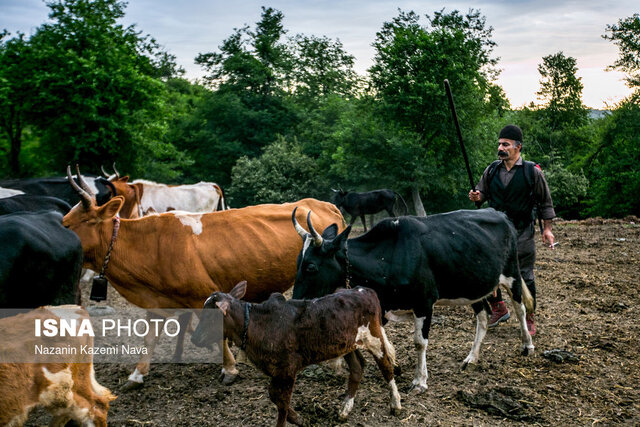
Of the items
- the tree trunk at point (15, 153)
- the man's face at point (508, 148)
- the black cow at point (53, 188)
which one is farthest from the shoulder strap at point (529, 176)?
the tree trunk at point (15, 153)

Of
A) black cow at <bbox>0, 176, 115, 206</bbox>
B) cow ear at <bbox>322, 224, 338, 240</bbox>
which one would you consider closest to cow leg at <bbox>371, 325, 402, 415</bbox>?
cow ear at <bbox>322, 224, 338, 240</bbox>

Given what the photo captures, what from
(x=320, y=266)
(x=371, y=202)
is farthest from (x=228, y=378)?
(x=371, y=202)

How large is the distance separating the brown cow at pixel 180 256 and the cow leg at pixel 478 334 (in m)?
2.02

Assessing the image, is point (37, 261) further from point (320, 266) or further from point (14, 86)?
point (14, 86)

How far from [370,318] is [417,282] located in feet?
2.59

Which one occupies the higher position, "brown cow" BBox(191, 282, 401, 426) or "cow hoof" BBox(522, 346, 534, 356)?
"brown cow" BBox(191, 282, 401, 426)

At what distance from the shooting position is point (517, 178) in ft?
Result: 19.2

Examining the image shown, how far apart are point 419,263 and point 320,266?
95cm

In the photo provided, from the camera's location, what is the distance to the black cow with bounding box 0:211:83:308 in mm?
4008

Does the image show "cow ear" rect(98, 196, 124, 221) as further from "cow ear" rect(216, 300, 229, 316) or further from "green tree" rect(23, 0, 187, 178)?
"green tree" rect(23, 0, 187, 178)

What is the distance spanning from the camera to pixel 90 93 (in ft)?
59.2

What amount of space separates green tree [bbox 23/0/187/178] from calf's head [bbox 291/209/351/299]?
629 inches

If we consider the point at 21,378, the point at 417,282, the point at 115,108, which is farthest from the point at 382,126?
the point at 21,378

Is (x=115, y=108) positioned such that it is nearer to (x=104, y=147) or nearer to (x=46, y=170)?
(x=104, y=147)
